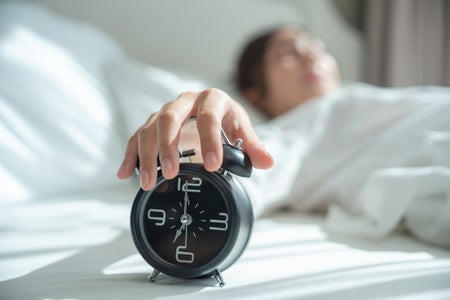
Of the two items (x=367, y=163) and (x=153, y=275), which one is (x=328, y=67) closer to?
(x=367, y=163)

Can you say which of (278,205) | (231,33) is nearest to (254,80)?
(231,33)

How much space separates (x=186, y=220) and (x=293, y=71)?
115 centimetres

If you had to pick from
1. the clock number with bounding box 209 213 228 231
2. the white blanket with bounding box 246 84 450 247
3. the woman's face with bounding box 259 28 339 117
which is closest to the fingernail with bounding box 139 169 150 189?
the clock number with bounding box 209 213 228 231

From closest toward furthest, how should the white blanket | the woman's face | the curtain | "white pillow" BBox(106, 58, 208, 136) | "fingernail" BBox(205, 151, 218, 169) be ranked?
"fingernail" BBox(205, 151, 218, 169)
the white blanket
"white pillow" BBox(106, 58, 208, 136)
the woman's face
the curtain

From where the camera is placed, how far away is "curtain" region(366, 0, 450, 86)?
221 centimetres

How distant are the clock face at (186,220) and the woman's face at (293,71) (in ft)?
3.53

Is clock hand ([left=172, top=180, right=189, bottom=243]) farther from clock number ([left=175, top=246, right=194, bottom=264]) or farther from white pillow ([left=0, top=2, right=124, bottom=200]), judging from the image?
white pillow ([left=0, top=2, right=124, bottom=200])

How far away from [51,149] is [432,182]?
0.95m

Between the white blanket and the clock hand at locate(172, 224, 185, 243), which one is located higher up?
the white blanket

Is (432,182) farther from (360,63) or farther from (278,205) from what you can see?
(360,63)

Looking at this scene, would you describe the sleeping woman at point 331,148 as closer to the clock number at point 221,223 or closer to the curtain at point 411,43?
the clock number at point 221,223

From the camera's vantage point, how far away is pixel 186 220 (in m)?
0.68

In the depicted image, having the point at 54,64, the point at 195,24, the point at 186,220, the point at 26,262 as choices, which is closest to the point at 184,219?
the point at 186,220

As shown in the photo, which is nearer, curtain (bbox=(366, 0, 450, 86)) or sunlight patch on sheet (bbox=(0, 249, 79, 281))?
sunlight patch on sheet (bbox=(0, 249, 79, 281))
